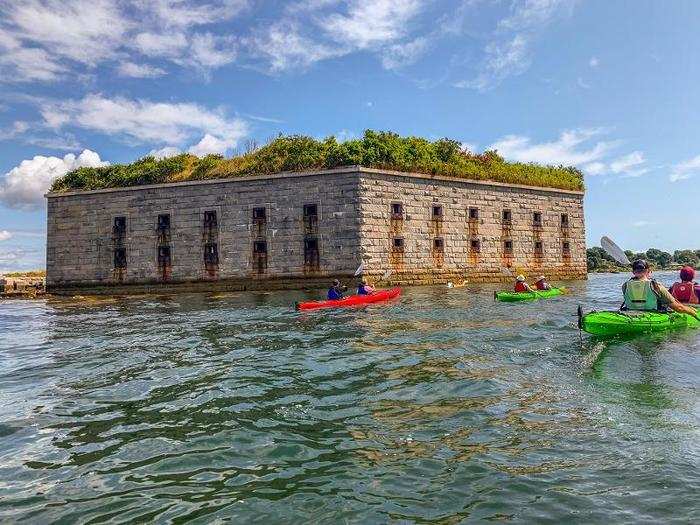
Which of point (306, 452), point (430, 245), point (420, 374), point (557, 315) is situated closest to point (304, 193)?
point (430, 245)

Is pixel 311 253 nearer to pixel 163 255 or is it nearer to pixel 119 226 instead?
pixel 163 255

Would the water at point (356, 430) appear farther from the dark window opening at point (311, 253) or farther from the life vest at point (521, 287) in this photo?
the dark window opening at point (311, 253)

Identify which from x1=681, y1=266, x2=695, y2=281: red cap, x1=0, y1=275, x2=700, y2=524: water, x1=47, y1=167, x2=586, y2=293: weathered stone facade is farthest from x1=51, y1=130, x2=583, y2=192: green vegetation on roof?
x1=0, y1=275, x2=700, y2=524: water

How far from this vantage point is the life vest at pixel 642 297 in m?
11.5

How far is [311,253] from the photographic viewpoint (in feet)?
90.7

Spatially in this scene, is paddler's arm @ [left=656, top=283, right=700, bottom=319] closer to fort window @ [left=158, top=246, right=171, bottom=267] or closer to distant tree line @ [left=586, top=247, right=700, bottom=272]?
fort window @ [left=158, top=246, right=171, bottom=267]

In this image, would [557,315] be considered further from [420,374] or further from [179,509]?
[179,509]

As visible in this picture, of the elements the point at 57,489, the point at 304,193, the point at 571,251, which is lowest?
the point at 57,489

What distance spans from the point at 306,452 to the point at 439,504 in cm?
161

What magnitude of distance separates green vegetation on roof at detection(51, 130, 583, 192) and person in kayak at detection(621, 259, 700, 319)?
18.2m

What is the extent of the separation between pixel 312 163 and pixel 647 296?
66.7 ft

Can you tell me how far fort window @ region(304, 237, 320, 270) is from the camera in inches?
1085

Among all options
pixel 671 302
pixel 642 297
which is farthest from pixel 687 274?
pixel 642 297

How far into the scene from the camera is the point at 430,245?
29.0 m
